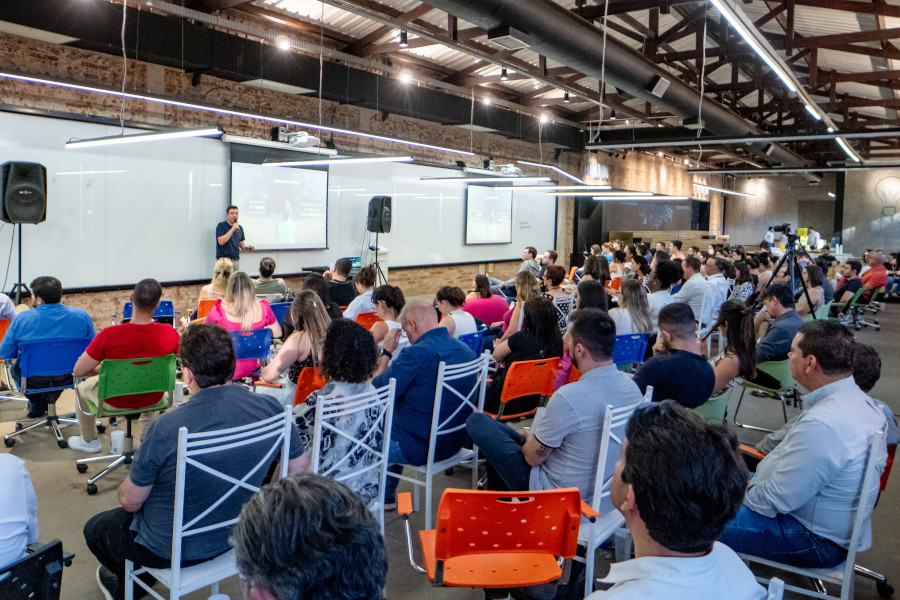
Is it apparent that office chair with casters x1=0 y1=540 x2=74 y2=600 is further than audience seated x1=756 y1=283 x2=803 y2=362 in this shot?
No

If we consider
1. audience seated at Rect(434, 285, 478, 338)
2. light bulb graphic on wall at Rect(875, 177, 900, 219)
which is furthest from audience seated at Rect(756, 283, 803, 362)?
light bulb graphic on wall at Rect(875, 177, 900, 219)

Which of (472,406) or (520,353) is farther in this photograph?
(520,353)

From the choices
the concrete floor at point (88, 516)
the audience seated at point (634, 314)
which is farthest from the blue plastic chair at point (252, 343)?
the audience seated at point (634, 314)

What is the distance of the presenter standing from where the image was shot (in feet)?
30.0

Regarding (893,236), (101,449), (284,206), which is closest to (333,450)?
(101,449)

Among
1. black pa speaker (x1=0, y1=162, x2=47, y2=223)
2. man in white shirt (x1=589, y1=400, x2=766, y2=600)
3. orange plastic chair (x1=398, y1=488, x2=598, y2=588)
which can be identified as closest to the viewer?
man in white shirt (x1=589, y1=400, x2=766, y2=600)

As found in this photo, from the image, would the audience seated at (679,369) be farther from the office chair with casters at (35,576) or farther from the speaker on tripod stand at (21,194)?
the speaker on tripod stand at (21,194)

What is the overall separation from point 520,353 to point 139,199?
6194 millimetres

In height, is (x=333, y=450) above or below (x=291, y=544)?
below

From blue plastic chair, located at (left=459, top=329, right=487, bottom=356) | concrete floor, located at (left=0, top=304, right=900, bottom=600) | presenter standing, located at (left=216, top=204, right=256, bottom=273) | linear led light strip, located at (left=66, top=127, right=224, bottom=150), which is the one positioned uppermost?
linear led light strip, located at (left=66, top=127, right=224, bottom=150)

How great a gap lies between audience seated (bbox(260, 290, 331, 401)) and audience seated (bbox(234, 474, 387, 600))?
3.03 m

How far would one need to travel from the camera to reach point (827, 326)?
2770 millimetres

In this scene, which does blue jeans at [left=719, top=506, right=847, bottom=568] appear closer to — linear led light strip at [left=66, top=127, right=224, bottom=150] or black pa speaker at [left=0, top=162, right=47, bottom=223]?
linear led light strip at [left=66, top=127, right=224, bottom=150]

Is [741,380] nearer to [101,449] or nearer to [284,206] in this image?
[101,449]
